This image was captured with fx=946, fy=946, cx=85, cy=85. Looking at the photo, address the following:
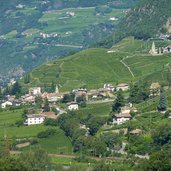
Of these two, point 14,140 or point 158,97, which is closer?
point 14,140

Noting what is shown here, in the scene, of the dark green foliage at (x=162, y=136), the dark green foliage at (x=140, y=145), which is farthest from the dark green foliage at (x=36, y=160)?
the dark green foliage at (x=162, y=136)

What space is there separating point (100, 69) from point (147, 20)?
29479 millimetres

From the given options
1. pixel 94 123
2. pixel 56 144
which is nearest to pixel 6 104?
pixel 94 123

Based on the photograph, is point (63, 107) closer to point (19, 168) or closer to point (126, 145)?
point (126, 145)

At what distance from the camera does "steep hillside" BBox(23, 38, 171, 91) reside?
107562mm

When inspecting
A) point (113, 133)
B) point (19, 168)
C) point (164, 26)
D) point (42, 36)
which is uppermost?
point (19, 168)

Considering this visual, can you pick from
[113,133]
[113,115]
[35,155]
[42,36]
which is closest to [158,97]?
[113,115]

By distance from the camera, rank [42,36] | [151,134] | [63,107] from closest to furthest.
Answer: [151,134] → [63,107] → [42,36]

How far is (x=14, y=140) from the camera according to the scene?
8081 cm

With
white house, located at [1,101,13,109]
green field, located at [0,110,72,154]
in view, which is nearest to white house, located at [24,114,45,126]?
green field, located at [0,110,72,154]

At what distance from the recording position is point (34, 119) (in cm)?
8844

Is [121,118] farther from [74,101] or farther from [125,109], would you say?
[74,101]

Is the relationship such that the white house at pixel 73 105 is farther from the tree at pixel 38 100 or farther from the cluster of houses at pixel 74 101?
the tree at pixel 38 100

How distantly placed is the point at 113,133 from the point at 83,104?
16923 millimetres
